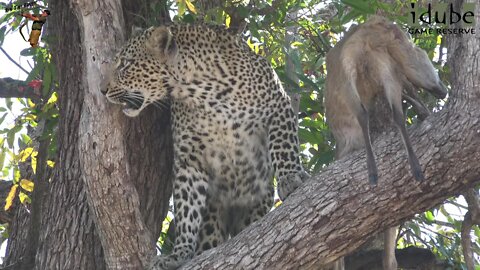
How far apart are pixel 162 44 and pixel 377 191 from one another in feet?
6.41

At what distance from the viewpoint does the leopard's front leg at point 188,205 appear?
19.3ft

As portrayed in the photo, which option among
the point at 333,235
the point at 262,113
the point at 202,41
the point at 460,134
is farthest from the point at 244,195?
the point at 460,134

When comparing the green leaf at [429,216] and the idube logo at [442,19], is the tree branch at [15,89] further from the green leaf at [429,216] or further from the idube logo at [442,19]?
the green leaf at [429,216]

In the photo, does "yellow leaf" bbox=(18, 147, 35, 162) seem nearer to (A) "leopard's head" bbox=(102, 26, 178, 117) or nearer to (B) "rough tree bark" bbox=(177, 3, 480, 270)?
(A) "leopard's head" bbox=(102, 26, 178, 117)

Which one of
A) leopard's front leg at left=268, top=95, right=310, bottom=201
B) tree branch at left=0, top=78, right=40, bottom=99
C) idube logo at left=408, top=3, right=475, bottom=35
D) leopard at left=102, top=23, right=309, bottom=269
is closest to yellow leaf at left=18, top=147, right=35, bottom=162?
tree branch at left=0, top=78, right=40, bottom=99

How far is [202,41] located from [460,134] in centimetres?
212

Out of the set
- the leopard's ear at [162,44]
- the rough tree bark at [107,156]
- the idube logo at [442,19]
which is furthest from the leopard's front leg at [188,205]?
the idube logo at [442,19]

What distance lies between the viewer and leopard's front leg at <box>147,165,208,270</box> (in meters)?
5.89

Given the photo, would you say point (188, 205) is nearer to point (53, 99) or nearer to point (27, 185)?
point (27, 185)

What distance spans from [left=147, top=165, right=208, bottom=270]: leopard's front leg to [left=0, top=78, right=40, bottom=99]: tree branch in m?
1.57

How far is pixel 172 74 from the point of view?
594cm

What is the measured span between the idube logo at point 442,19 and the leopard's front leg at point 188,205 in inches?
65.6

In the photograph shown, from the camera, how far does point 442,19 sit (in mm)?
5586

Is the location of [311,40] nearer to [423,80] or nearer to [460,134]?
[423,80]
